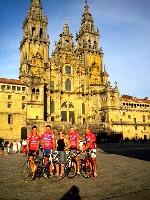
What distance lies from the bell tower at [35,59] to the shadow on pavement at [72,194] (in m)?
41.6

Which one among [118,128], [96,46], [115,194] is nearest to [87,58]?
[96,46]

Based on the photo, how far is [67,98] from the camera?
6253 centimetres

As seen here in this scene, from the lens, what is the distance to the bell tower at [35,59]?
5172 centimetres

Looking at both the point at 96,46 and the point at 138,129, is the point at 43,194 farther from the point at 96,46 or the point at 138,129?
the point at 96,46

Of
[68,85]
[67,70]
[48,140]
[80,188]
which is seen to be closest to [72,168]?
[48,140]

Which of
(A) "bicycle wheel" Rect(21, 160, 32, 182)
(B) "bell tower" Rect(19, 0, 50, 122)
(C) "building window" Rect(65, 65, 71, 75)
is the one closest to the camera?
(A) "bicycle wheel" Rect(21, 160, 32, 182)

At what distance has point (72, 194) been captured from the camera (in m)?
8.14

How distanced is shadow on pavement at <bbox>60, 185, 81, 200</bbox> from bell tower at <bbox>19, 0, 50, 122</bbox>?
41569 millimetres

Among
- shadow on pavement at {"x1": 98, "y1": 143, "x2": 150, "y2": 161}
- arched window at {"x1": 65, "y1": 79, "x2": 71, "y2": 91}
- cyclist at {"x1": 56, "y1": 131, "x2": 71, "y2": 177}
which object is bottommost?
shadow on pavement at {"x1": 98, "y1": 143, "x2": 150, "y2": 161}

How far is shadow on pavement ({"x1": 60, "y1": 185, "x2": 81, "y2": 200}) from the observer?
7614mm

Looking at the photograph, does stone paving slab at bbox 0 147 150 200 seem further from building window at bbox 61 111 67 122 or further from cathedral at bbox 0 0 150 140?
building window at bbox 61 111 67 122

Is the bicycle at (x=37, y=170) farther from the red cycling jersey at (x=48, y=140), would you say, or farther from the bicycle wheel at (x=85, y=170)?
the bicycle wheel at (x=85, y=170)

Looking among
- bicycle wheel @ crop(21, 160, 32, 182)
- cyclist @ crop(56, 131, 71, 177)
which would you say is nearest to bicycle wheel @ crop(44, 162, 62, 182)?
cyclist @ crop(56, 131, 71, 177)

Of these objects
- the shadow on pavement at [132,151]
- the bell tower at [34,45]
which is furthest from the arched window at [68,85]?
the shadow on pavement at [132,151]
